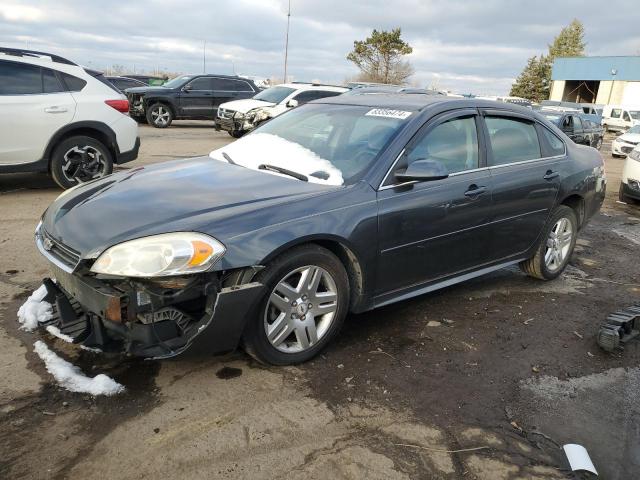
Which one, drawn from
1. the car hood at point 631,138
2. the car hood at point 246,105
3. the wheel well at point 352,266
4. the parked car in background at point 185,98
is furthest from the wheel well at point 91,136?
the car hood at point 631,138

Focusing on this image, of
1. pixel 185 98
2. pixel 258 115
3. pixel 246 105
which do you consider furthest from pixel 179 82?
pixel 258 115

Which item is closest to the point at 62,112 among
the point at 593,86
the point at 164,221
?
the point at 164,221

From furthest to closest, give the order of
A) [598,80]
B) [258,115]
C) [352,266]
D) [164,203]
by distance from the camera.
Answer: [598,80] → [258,115] → [352,266] → [164,203]

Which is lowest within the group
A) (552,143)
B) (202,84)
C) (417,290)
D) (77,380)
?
(77,380)

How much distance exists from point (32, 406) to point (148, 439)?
69 cm

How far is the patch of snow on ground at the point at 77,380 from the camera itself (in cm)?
294

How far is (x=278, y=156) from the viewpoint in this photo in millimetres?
3979

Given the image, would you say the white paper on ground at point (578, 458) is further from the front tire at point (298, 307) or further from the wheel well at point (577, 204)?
the wheel well at point (577, 204)

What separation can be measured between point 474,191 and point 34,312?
318 cm

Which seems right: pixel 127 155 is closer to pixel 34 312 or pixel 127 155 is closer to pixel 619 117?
A: pixel 34 312

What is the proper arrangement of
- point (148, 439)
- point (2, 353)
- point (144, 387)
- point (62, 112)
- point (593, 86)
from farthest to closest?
1. point (593, 86)
2. point (62, 112)
3. point (2, 353)
4. point (144, 387)
5. point (148, 439)

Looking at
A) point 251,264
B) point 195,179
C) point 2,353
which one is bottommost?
point 2,353

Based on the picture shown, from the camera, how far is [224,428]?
272 centimetres

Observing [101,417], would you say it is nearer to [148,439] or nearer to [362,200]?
[148,439]
